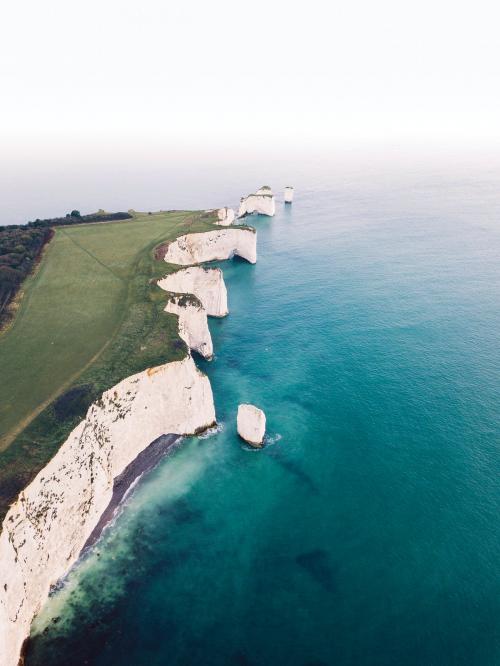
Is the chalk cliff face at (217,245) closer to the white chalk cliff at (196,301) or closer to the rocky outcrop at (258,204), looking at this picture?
the white chalk cliff at (196,301)

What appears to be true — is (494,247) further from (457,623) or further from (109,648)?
(109,648)

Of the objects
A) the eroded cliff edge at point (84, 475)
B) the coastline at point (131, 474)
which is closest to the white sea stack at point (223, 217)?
the eroded cliff edge at point (84, 475)

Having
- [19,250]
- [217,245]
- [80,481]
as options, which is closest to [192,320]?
[80,481]

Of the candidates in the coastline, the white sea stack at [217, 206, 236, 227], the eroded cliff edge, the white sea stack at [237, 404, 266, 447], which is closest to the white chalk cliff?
the eroded cliff edge

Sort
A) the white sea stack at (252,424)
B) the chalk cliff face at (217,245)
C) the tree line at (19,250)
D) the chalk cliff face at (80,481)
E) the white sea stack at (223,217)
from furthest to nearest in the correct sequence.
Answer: the white sea stack at (223,217) → the chalk cliff face at (217,245) → the tree line at (19,250) → the white sea stack at (252,424) → the chalk cliff face at (80,481)

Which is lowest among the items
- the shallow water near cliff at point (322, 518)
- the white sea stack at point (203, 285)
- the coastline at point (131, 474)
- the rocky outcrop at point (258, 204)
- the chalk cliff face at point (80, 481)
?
the shallow water near cliff at point (322, 518)

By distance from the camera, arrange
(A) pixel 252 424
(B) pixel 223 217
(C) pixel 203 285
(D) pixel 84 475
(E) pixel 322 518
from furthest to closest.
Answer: (B) pixel 223 217 → (C) pixel 203 285 → (A) pixel 252 424 → (E) pixel 322 518 → (D) pixel 84 475

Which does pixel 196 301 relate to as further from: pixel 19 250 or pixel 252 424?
pixel 19 250
